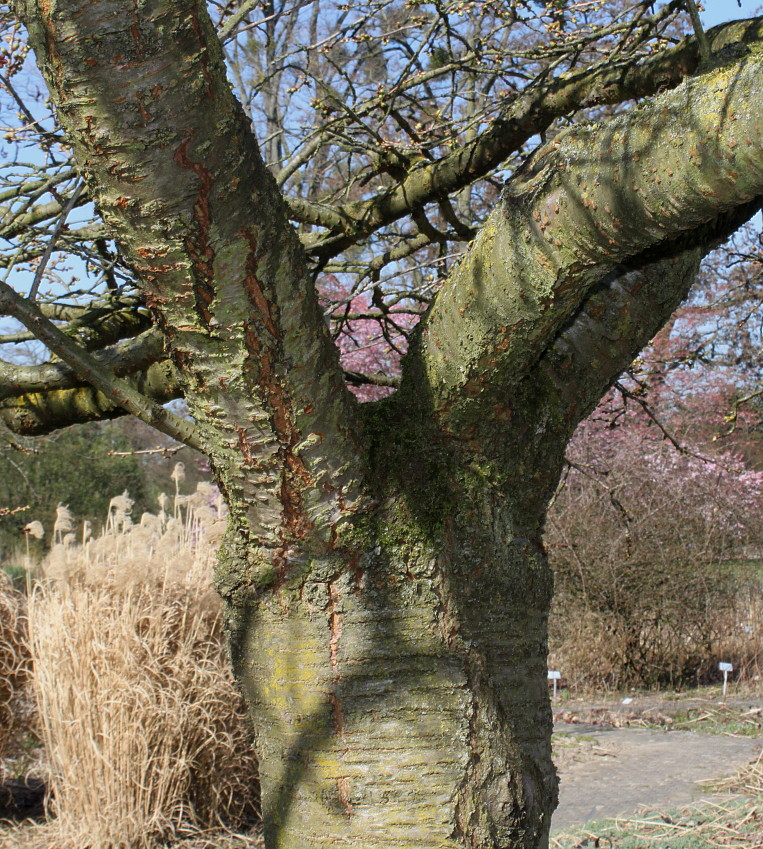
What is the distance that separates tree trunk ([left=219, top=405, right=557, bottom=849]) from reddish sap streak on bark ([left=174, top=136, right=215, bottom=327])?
49 centimetres

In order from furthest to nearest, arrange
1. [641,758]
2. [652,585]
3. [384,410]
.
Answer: [652,585]
[641,758]
[384,410]

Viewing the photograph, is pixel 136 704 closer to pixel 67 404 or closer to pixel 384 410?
pixel 67 404

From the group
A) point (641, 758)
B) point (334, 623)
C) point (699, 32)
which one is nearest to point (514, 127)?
point (699, 32)

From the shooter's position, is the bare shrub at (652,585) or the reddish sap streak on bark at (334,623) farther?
the bare shrub at (652,585)

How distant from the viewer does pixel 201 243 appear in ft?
4.35

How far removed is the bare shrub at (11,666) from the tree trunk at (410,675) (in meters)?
3.35

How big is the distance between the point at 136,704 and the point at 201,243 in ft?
9.96

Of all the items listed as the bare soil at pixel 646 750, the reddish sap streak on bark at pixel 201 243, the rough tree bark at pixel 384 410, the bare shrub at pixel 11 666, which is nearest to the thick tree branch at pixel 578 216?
the rough tree bark at pixel 384 410

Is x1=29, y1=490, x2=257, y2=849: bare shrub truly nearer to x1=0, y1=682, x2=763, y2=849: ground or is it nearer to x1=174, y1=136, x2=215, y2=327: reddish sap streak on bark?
x1=0, y1=682, x2=763, y2=849: ground

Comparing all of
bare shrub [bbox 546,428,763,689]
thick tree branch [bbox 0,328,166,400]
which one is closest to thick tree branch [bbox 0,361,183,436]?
thick tree branch [bbox 0,328,166,400]

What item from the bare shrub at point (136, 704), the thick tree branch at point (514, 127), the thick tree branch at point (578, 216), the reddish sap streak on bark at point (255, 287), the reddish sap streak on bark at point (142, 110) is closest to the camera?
the thick tree branch at point (578, 216)

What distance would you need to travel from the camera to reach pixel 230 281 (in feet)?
4.45

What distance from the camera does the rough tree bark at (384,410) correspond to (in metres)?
1.23

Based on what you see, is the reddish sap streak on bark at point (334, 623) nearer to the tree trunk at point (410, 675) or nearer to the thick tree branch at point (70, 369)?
the tree trunk at point (410, 675)
